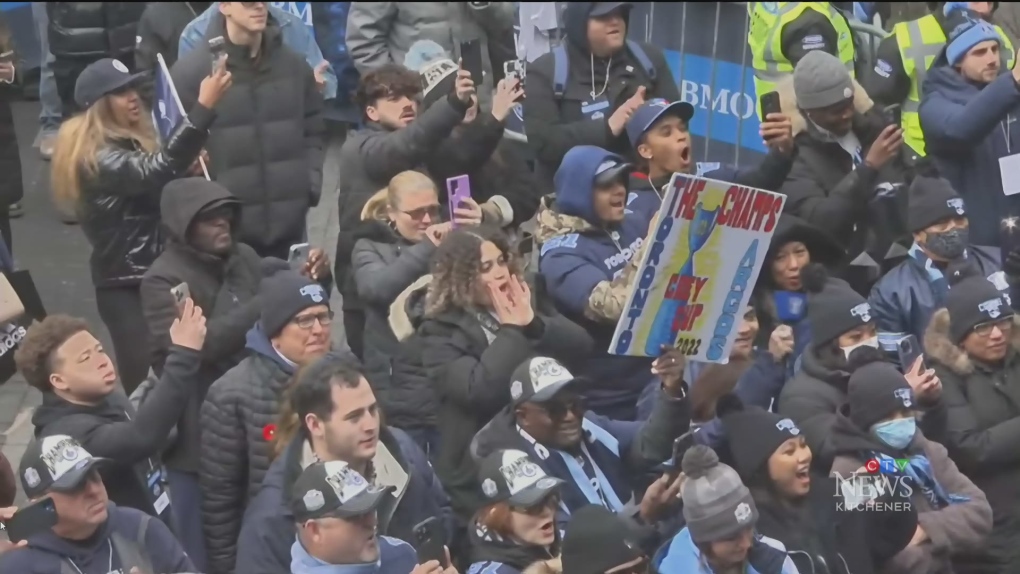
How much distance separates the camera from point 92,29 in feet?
38.5

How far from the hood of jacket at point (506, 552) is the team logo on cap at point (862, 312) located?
1.76 m

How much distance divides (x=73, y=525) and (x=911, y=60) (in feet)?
17.6

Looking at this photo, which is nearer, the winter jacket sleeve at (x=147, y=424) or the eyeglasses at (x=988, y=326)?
the winter jacket sleeve at (x=147, y=424)

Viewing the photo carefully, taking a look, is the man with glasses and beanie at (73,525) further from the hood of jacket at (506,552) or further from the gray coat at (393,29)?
the gray coat at (393,29)

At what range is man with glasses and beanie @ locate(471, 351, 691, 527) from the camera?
5871 mm

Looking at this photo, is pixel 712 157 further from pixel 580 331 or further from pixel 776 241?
pixel 580 331

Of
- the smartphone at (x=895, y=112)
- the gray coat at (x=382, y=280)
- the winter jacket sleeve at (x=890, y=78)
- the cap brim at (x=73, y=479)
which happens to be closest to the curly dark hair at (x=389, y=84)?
the gray coat at (x=382, y=280)

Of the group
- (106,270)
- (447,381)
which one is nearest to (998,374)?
(447,381)

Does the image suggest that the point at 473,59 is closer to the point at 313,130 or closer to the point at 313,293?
the point at 313,130

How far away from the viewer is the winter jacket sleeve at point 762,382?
22.4 ft

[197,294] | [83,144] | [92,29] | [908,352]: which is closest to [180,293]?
[197,294]

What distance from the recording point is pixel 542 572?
5359 millimetres

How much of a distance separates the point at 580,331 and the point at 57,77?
611 cm

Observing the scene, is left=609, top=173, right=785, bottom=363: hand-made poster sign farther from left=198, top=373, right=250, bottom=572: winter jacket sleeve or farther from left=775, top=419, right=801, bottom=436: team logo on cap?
left=198, top=373, right=250, bottom=572: winter jacket sleeve
